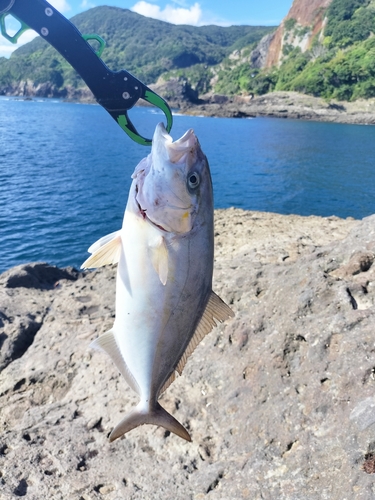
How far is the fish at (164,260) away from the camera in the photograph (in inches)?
105

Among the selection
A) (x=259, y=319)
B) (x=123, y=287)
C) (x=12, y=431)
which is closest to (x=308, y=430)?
(x=259, y=319)

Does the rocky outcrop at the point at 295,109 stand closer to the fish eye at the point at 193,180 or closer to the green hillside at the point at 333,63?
the green hillside at the point at 333,63

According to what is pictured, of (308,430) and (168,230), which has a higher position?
(168,230)

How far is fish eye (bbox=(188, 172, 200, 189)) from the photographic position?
8.74 ft

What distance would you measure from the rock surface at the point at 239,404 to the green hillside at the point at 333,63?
354ft

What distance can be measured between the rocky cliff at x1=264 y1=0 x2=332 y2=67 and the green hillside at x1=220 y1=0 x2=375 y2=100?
3.41 ft

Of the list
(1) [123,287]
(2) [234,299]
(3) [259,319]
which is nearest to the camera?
(1) [123,287]

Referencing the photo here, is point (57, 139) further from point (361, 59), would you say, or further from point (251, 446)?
point (361, 59)

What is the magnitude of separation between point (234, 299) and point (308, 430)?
2714mm

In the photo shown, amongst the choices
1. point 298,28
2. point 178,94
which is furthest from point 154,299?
point 298,28

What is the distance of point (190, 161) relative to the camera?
2.64 meters

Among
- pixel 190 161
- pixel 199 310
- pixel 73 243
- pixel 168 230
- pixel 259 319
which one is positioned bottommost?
pixel 73 243

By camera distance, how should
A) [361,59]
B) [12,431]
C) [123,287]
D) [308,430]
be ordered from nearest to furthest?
[123,287] → [308,430] → [12,431] → [361,59]

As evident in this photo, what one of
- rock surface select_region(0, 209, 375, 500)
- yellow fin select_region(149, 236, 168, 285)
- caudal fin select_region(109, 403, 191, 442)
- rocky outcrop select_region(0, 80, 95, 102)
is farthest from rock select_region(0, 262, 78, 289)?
rocky outcrop select_region(0, 80, 95, 102)
